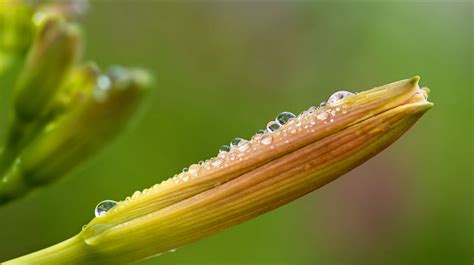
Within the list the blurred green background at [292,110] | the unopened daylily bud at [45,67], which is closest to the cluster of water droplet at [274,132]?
the unopened daylily bud at [45,67]

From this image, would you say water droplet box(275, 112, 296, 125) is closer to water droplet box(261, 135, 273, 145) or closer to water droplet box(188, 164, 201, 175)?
water droplet box(261, 135, 273, 145)

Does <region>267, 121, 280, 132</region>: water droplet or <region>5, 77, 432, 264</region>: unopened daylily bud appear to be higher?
<region>267, 121, 280, 132</region>: water droplet

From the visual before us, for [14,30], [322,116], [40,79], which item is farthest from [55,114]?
[322,116]

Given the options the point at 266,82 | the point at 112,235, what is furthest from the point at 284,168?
the point at 266,82

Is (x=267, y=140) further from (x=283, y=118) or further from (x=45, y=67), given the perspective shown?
(x=45, y=67)

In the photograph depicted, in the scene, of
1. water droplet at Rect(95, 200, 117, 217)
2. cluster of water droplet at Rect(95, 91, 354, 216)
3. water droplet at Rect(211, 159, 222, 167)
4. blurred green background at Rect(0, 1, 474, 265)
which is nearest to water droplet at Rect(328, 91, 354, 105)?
cluster of water droplet at Rect(95, 91, 354, 216)

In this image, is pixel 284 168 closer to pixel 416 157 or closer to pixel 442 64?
pixel 416 157
